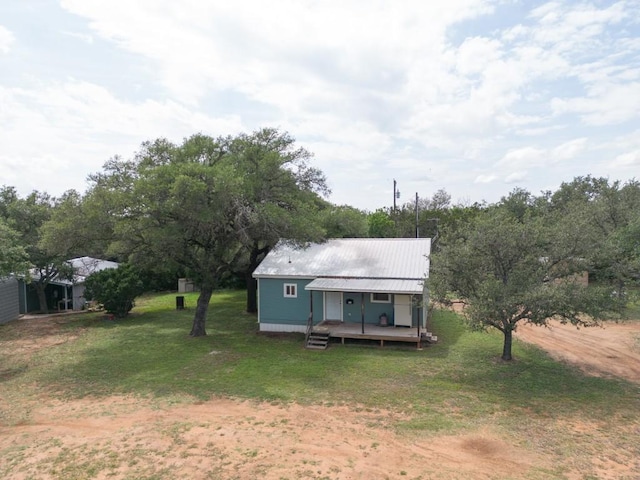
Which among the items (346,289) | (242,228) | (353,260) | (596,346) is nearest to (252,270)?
(353,260)

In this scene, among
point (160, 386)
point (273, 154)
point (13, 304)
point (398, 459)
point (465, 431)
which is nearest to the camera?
point (398, 459)

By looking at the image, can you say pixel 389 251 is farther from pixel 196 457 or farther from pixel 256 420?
pixel 196 457

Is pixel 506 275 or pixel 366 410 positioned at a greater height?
pixel 506 275

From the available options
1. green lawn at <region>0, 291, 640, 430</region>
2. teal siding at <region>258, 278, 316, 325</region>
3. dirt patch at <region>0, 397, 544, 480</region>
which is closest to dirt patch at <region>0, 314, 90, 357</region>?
green lawn at <region>0, 291, 640, 430</region>

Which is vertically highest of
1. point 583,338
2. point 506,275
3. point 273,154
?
point 273,154

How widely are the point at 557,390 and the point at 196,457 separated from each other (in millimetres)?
9766

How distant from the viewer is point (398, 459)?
7.95 m

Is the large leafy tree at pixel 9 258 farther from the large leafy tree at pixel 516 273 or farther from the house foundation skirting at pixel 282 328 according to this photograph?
the large leafy tree at pixel 516 273

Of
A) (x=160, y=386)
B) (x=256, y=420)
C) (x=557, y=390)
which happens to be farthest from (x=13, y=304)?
(x=557, y=390)

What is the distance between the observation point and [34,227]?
2275cm

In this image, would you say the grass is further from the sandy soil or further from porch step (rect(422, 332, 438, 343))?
the sandy soil

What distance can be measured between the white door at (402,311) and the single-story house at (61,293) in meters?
18.0

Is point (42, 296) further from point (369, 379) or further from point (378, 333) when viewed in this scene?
point (369, 379)

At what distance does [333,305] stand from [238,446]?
10555 mm
